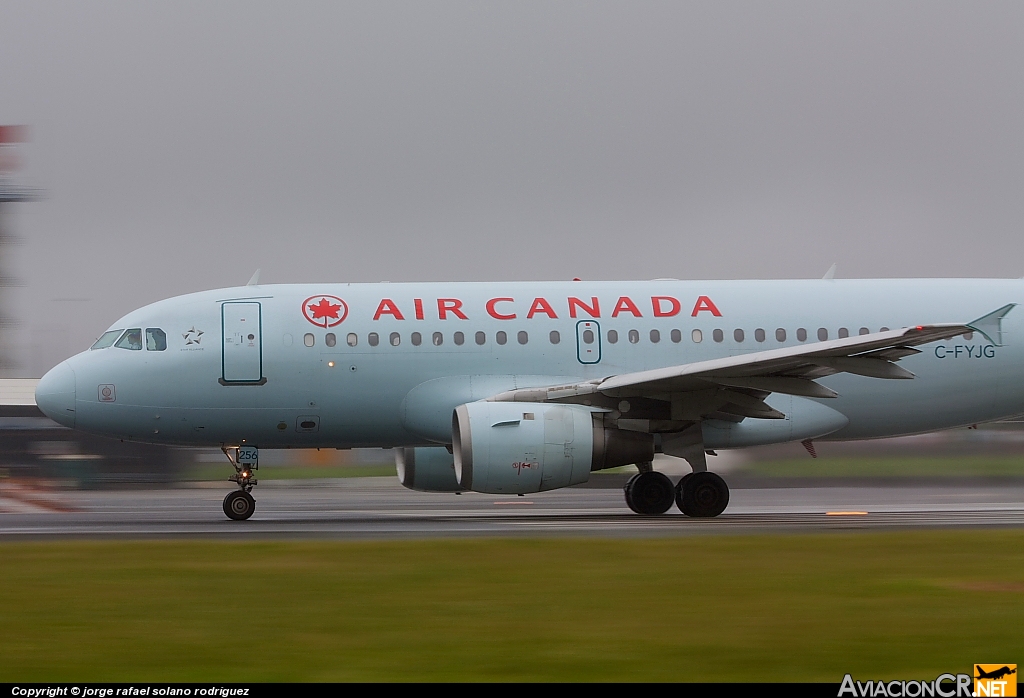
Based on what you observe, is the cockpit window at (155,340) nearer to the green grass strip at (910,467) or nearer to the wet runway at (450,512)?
the wet runway at (450,512)

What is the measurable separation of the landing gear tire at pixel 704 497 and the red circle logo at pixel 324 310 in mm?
5541

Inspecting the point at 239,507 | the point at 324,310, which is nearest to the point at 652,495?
the point at 324,310

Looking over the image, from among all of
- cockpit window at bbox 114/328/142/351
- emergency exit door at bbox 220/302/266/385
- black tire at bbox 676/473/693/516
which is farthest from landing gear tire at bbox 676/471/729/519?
cockpit window at bbox 114/328/142/351

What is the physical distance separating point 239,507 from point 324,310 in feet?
10.1

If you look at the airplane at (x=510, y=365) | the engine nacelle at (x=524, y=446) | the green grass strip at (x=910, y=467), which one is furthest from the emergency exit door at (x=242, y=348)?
the green grass strip at (x=910, y=467)

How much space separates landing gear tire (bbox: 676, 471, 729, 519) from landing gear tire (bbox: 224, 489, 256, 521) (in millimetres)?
6042

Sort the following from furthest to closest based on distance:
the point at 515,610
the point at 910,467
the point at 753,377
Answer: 1. the point at 910,467
2. the point at 753,377
3. the point at 515,610

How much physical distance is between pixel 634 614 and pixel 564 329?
9390mm

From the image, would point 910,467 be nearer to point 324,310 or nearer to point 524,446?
point 524,446

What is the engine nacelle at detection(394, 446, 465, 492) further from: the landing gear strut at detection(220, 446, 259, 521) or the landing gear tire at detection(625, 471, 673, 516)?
the landing gear tire at detection(625, 471, 673, 516)

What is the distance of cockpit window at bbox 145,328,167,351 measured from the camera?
57.4ft

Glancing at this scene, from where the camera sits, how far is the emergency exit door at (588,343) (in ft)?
57.8

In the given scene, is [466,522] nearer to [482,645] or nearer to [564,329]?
[564,329]

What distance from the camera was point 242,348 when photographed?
17.5m
